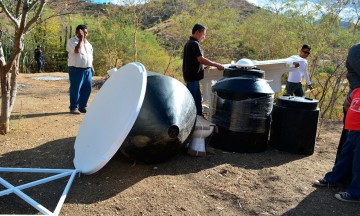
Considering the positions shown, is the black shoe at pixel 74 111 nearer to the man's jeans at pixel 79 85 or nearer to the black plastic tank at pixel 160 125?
the man's jeans at pixel 79 85

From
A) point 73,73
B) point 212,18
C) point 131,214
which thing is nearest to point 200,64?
point 73,73

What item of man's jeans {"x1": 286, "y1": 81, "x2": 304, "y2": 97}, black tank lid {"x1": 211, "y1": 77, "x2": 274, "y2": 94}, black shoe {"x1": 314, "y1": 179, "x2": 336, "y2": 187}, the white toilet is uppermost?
Answer: black tank lid {"x1": 211, "y1": 77, "x2": 274, "y2": 94}

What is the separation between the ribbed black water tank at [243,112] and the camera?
475 centimetres

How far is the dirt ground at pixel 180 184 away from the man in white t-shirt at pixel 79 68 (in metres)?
1.44

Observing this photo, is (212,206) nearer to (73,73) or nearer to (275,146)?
(275,146)

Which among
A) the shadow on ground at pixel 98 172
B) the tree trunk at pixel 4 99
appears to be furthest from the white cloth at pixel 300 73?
the tree trunk at pixel 4 99

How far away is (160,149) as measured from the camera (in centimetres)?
400

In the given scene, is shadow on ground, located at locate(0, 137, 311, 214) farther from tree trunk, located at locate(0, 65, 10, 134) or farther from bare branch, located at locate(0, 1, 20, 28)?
bare branch, located at locate(0, 1, 20, 28)

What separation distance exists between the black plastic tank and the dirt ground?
0.27 metres

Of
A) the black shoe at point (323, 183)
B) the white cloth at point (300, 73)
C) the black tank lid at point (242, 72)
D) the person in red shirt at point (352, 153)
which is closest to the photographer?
the person in red shirt at point (352, 153)

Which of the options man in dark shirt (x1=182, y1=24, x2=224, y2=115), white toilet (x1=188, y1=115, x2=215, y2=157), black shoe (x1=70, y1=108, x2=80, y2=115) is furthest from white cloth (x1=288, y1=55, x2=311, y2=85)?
black shoe (x1=70, y1=108, x2=80, y2=115)

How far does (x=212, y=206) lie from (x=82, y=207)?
4.08ft

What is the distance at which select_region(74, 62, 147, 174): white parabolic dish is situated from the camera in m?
3.47

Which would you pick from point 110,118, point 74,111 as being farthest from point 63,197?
point 74,111
